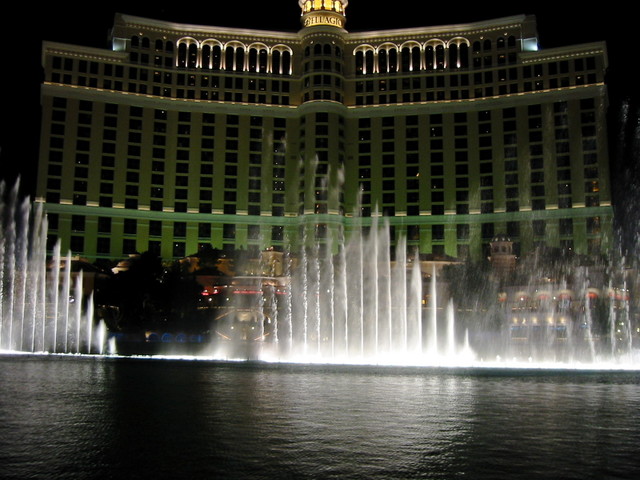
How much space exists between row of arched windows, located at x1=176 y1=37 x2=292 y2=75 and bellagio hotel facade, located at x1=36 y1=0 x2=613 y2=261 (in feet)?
0.69

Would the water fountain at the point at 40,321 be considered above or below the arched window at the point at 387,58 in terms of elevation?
below

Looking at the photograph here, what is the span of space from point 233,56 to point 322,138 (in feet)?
56.7

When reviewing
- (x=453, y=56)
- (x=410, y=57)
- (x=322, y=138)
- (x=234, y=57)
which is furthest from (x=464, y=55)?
(x=234, y=57)

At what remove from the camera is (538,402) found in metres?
15.8

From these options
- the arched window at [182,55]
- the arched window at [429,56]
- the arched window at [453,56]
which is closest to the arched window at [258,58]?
the arched window at [182,55]

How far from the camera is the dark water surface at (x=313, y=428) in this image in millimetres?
8672

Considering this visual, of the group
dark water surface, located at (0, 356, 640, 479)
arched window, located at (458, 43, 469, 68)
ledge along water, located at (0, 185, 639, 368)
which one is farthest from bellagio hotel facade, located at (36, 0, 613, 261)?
dark water surface, located at (0, 356, 640, 479)

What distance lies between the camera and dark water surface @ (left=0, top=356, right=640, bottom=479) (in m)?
8.67

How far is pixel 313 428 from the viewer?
11656mm

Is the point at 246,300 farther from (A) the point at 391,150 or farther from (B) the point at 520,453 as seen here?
(B) the point at 520,453

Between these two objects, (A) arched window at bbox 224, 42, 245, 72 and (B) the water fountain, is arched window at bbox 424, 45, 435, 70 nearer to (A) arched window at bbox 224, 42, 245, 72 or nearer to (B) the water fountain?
(A) arched window at bbox 224, 42, 245, 72

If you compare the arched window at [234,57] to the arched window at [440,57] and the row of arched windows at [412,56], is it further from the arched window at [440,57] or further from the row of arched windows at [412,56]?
the arched window at [440,57]

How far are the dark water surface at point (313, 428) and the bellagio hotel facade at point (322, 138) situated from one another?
6493 cm

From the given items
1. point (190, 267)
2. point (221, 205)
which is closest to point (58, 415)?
point (190, 267)
